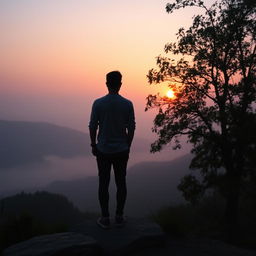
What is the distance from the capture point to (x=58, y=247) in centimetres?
576

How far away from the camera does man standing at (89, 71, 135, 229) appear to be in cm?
695

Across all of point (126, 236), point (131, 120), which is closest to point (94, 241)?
point (126, 236)

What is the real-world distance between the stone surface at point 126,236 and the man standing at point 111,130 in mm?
576

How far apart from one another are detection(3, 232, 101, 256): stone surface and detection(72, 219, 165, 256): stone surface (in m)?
0.35

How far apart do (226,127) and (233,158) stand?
2072 millimetres

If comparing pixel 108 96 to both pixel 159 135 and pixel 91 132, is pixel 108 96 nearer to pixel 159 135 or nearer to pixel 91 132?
pixel 91 132

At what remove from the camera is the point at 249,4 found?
1777cm

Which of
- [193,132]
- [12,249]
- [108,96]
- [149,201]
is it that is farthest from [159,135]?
[149,201]

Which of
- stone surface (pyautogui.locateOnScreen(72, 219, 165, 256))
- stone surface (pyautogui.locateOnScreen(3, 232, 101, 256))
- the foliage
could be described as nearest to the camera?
stone surface (pyautogui.locateOnScreen(3, 232, 101, 256))

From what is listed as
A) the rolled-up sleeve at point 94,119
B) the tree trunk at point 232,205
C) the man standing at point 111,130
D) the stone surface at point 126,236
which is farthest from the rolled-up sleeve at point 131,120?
the tree trunk at point 232,205

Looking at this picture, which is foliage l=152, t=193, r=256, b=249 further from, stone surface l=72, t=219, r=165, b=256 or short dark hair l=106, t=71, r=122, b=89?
short dark hair l=106, t=71, r=122, b=89

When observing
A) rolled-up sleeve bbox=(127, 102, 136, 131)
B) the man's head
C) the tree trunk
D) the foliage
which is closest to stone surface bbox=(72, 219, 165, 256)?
rolled-up sleeve bbox=(127, 102, 136, 131)

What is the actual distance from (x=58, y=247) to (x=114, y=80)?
323cm

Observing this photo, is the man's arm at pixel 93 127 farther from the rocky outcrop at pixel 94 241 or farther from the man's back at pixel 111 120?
the rocky outcrop at pixel 94 241
